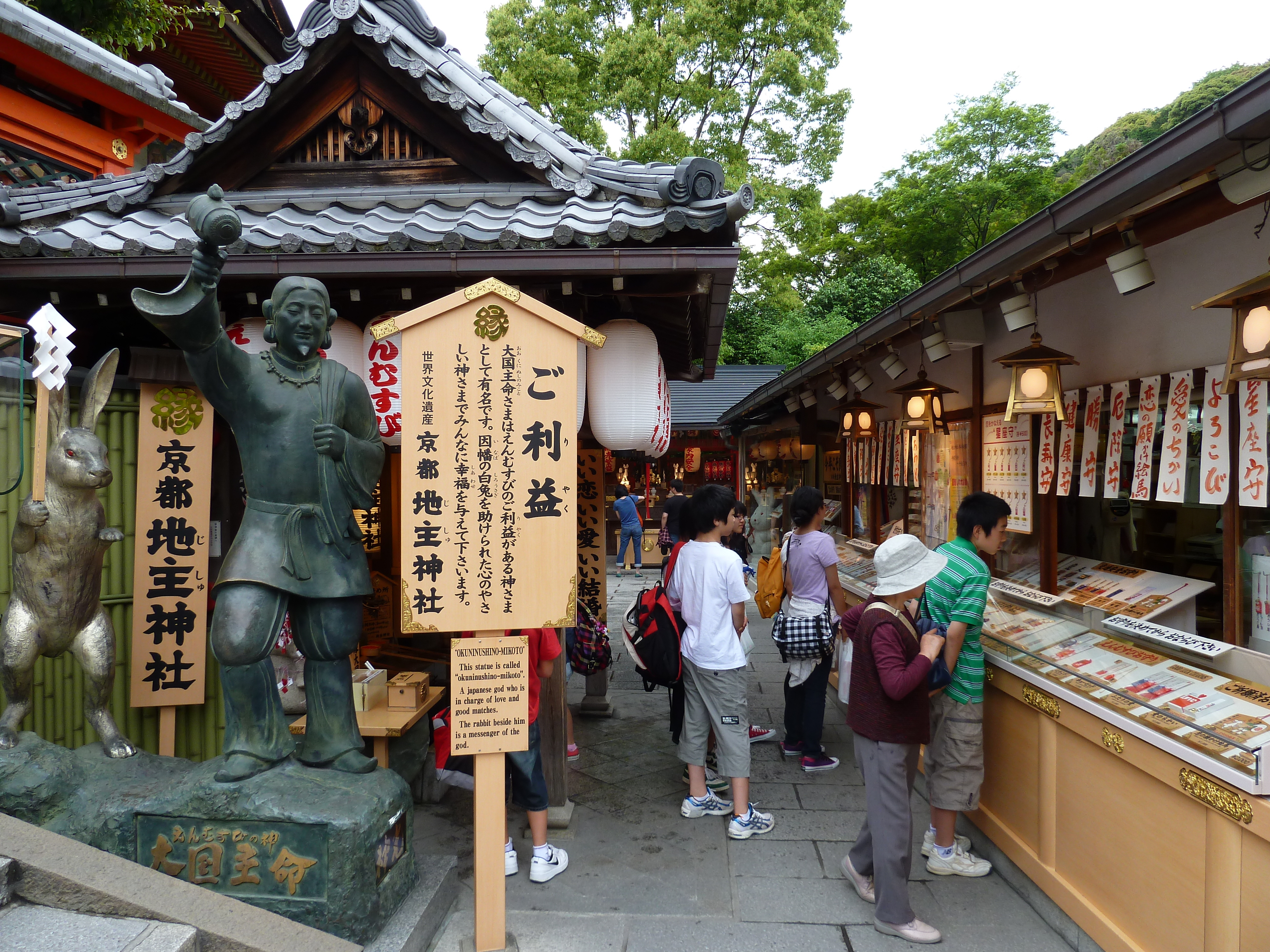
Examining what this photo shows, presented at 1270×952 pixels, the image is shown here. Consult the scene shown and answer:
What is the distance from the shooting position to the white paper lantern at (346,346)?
186 inches

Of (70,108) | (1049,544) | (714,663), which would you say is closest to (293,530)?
(714,663)

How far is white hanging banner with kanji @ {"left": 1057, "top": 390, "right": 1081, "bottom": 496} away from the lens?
17.4ft

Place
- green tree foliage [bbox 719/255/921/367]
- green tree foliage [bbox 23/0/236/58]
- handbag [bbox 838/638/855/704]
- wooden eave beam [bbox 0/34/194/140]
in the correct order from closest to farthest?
handbag [bbox 838/638/855/704]
wooden eave beam [bbox 0/34/194/140]
green tree foliage [bbox 23/0/236/58]
green tree foliage [bbox 719/255/921/367]

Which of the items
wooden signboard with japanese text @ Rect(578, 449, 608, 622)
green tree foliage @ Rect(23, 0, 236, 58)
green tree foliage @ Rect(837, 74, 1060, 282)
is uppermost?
green tree foliage @ Rect(837, 74, 1060, 282)

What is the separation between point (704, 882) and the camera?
448cm

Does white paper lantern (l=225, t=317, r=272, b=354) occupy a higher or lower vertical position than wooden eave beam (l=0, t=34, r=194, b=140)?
lower

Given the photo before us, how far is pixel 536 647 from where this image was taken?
4520 millimetres

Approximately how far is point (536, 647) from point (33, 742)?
2.68 meters

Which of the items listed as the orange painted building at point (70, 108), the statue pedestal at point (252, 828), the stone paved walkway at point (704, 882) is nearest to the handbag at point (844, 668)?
the stone paved walkway at point (704, 882)

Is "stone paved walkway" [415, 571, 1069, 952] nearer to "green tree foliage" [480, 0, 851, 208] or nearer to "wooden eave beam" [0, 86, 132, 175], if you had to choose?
"wooden eave beam" [0, 86, 132, 175]

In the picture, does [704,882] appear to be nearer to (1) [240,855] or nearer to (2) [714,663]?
(2) [714,663]

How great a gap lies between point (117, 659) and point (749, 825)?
14.0ft

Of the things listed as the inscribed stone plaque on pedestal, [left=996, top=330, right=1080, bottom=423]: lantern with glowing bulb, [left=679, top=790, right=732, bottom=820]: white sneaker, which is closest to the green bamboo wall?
the inscribed stone plaque on pedestal

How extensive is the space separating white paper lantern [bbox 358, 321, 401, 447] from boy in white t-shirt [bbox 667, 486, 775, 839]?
2.13m
